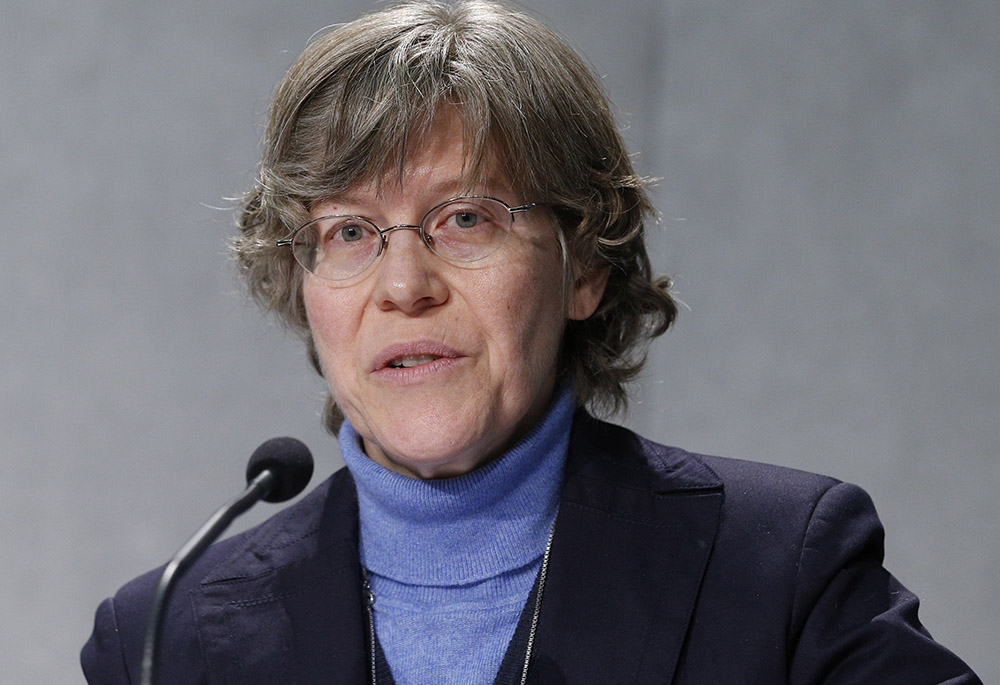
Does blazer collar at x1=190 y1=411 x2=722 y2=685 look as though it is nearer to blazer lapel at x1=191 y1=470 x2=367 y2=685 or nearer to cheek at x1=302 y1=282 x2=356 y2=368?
blazer lapel at x1=191 y1=470 x2=367 y2=685

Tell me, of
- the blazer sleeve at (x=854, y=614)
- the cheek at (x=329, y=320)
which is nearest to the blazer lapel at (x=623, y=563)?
the blazer sleeve at (x=854, y=614)

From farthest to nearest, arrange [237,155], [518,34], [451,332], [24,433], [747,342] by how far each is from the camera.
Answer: [747,342] → [237,155] → [24,433] → [518,34] → [451,332]

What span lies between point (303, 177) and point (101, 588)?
1.32 m

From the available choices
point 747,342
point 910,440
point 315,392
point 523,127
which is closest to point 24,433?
point 315,392

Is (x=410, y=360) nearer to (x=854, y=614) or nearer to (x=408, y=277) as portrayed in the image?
(x=408, y=277)

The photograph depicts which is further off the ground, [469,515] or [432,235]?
[432,235]

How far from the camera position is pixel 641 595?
164cm

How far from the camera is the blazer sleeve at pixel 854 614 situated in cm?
148

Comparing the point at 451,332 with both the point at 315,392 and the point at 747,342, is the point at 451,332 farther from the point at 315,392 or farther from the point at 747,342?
the point at 747,342

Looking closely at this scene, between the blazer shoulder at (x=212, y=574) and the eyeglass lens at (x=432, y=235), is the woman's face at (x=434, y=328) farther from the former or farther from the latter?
the blazer shoulder at (x=212, y=574)

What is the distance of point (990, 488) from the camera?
9.87 feet

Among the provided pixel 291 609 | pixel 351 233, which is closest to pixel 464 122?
pixel 351 233

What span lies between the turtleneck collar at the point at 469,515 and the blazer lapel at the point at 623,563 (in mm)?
42

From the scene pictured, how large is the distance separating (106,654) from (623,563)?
0.77 metres
